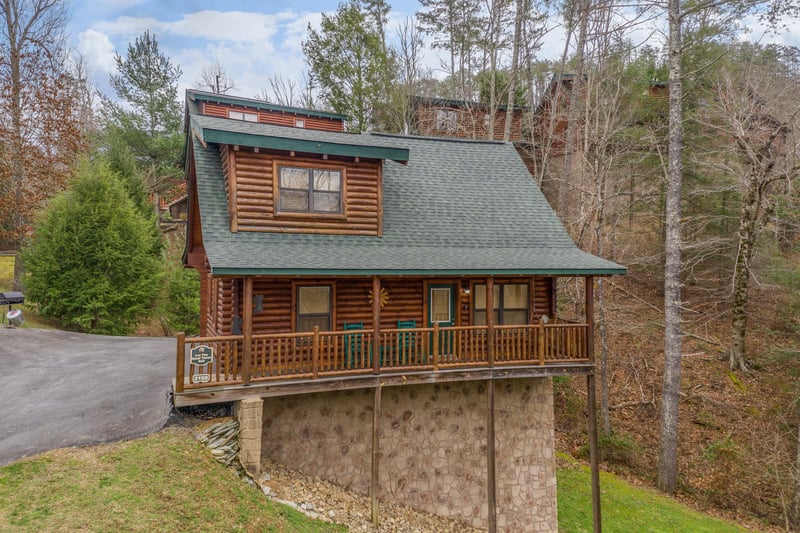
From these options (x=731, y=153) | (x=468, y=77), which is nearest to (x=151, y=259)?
(x=468, y=77)

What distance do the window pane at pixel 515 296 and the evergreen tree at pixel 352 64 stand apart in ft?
61.3

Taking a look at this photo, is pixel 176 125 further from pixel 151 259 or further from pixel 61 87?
pixel 151 259

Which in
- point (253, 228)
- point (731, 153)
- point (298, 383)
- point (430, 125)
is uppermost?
point (430, 125)

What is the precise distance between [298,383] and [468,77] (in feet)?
86.2

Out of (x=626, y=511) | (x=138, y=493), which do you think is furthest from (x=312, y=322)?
(x=626, y=511)

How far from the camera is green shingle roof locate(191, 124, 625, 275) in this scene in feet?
30.0

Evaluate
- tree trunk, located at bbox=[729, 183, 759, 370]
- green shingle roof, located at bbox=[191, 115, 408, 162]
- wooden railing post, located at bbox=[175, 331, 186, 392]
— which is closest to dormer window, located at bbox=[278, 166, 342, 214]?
green shingle roof, located at bbox=[191, 115, 408, 162]

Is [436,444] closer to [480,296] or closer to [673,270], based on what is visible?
[480,296]

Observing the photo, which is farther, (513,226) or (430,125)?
(430,125)

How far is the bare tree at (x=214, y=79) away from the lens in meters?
34.8

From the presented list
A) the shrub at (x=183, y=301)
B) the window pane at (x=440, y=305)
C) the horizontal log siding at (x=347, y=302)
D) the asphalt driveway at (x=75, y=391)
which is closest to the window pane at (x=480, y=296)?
the horizontal log siding at (x=347, y=302)

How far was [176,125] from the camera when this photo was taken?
30.5 meters

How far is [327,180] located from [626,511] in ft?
39.0

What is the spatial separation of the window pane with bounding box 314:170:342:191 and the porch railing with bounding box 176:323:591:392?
11.5 feet
